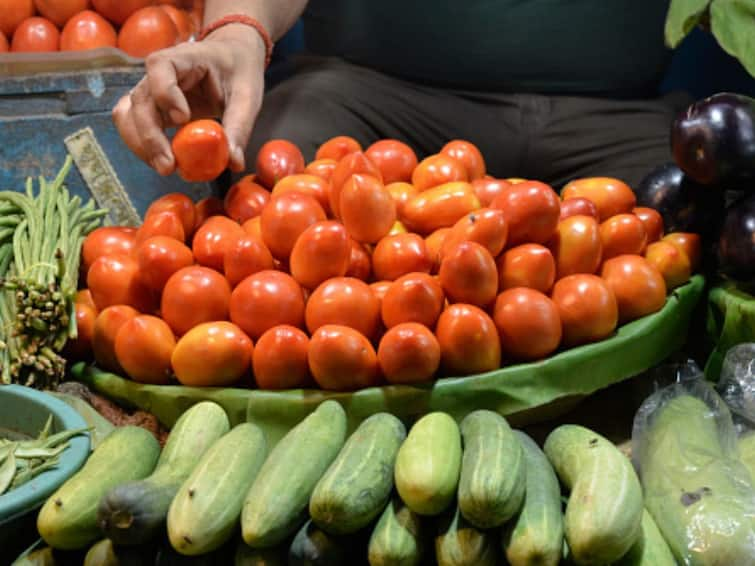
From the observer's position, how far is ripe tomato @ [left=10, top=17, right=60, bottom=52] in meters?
2.41

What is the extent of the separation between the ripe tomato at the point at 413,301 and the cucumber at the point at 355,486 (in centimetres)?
28

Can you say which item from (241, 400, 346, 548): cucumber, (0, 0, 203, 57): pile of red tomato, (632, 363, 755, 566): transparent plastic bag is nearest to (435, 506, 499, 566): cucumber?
(241, 400, 346, 548): cucumber

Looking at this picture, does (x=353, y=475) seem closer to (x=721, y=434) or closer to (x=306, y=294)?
(x=306, y=294)

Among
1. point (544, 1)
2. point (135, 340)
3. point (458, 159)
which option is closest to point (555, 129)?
point (544, 1)

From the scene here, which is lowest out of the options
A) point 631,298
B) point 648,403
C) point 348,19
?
point 648,403

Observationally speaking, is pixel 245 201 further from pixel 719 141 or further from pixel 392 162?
pixel 719 141

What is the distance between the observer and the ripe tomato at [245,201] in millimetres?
1689

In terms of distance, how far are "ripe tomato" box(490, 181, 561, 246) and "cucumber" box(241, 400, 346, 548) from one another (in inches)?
20.0

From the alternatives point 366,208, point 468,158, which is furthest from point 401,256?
point 468,158

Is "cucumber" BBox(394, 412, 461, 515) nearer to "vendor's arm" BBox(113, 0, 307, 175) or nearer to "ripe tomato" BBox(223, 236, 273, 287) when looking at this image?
"ripe tomato" BBox(223, 236, 273, 287)

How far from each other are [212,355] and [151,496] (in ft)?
1.22

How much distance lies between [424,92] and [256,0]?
523 millimetres

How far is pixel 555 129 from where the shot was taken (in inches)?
89.1

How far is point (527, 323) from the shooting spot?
139 cm
